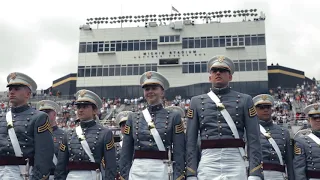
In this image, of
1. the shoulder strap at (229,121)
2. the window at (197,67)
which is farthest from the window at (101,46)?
the shoulder strap at (229,121)

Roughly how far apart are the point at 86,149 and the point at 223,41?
40.4 meters

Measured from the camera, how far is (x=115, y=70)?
47000 mm

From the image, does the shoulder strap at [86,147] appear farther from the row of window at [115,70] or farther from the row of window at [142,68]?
the row of window at [115,70]

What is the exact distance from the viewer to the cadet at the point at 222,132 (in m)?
5.28

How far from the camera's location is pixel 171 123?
20.3 feet

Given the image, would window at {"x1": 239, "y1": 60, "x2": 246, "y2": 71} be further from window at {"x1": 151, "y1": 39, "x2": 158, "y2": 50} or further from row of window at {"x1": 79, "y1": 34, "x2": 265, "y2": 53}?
window at {"x1": 151, "y1": 39, "x2": 158, "y2": 50}

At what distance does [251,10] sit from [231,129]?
45690 mm

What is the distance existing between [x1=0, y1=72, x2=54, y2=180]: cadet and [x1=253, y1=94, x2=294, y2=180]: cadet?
12.0 feet

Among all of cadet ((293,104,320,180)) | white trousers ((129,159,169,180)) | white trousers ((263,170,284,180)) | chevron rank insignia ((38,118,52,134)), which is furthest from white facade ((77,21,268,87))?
white trousers ((129,159,169,180))

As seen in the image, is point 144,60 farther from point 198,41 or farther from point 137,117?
point 137,117

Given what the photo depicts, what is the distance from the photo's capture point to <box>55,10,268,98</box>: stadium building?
44594 mm

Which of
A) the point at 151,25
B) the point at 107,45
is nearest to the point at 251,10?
the point at 151,25

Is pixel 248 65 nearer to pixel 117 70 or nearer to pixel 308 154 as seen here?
pixel 117 70

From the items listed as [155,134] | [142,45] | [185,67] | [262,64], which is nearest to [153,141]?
[155,134]
